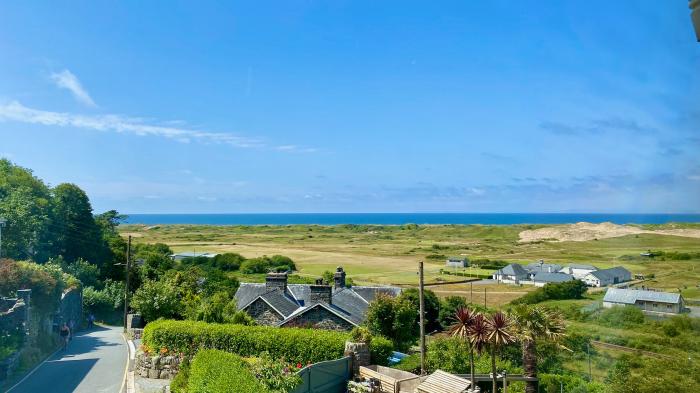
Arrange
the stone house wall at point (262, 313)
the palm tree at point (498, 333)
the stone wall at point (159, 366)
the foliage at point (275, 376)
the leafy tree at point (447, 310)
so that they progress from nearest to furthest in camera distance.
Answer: the foliage at point (275, 376), the palm tree at point (498, 333), the stone wall at point (159, 366), the stone house wall at point (262, 313), the leafy tree at point (447, 310)

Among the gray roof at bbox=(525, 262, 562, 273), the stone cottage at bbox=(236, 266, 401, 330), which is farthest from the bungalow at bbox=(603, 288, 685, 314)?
the gray roof at bbox=(525, 262, 562, 273)

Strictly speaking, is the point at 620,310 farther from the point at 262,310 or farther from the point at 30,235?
the point at 30,235

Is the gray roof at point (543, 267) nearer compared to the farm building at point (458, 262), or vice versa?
the gray roof at point (543, 267)

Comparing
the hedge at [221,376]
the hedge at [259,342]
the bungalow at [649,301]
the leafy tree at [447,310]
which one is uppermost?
the bungalow at [649,301]

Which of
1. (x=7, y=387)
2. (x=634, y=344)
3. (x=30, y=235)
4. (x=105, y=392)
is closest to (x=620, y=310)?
(x=634, y=344)

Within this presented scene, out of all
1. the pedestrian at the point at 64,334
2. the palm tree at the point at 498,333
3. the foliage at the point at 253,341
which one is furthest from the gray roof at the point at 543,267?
the pedestrian at the point at 64,334

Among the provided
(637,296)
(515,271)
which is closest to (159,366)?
(637,296)

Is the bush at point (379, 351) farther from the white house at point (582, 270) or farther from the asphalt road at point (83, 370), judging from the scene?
the asphalt road at point (83, 370)
